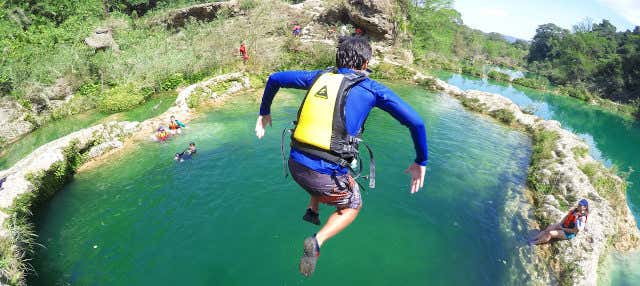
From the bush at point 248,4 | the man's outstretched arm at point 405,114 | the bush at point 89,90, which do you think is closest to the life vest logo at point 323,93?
the man's outstretched arm at point 405,114

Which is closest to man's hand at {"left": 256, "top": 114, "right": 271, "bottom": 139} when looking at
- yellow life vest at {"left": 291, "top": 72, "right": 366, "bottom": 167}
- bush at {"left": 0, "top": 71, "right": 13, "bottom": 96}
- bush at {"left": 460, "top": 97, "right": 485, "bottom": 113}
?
yellow life vest at {"left": 291, "top": 72, "right": 366, "bottom": 167}

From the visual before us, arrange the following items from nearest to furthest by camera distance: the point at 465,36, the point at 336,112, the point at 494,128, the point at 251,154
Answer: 1. the point at 336,112
2. the point at 251,154
3. the point at 494,128
4. the point at 465,36

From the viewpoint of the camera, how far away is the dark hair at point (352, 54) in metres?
2.81

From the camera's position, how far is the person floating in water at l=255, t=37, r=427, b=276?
2.65m

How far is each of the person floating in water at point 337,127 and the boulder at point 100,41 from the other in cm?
2632

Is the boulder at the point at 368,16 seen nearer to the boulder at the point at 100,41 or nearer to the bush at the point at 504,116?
the bush at the point at 504,116

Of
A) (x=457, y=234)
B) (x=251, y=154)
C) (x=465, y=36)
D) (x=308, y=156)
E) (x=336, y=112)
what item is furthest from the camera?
(x=465, y=36)

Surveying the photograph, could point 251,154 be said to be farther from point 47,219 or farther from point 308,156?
point 308,156

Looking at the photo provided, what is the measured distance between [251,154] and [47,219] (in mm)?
5938

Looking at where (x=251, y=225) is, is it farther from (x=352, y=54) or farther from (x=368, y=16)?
(x=368, y=16)

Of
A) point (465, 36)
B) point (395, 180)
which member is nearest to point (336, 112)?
point (395, 180)

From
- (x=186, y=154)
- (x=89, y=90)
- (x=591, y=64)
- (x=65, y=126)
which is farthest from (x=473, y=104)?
(x=591, y=64)

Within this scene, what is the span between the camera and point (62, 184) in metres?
9.55

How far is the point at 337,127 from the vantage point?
8.87 ft
